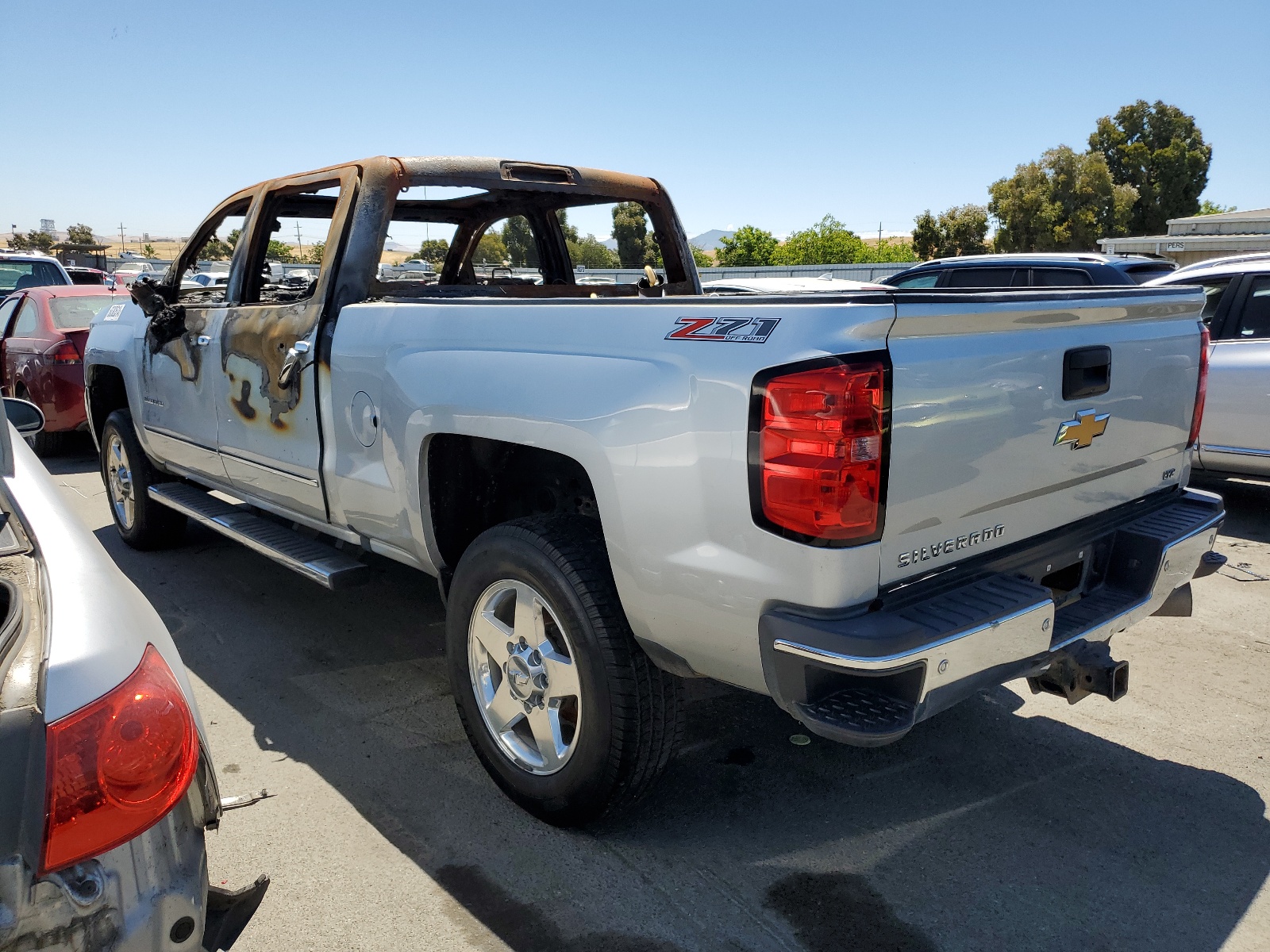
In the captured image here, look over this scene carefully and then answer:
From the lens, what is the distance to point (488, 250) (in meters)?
5.70

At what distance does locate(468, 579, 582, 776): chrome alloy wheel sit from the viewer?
115 inches

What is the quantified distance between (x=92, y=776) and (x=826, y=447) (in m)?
1.56

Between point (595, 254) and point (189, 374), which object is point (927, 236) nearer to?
point (595, 254)

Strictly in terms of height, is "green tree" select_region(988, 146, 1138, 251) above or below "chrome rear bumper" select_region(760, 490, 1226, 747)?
above

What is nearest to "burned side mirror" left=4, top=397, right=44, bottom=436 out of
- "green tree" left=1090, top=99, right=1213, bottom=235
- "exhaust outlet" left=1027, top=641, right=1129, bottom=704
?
"exhaust outlet" left=1027, top=641, right=1129, bottom=704

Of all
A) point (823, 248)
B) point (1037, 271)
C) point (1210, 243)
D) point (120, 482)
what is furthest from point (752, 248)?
point (120, 482)

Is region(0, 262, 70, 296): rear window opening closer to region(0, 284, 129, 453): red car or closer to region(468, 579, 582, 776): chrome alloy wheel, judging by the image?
region(0, 284, 129, 453): red car

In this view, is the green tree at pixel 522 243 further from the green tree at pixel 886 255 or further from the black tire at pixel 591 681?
the green tree at pixel 886 255

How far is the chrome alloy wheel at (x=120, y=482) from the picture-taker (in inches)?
231

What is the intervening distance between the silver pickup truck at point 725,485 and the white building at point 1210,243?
19.3 metres

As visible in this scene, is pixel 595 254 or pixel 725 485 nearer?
pixel 725 485

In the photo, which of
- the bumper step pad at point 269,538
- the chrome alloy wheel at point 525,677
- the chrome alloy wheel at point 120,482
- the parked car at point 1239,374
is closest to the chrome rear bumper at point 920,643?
the chrome alloy wheel at point 525,677

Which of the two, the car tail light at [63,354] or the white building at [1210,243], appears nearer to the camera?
the car tail light at [63,354]

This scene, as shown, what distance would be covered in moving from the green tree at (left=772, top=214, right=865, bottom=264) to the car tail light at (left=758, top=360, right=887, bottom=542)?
47059 millimetres
